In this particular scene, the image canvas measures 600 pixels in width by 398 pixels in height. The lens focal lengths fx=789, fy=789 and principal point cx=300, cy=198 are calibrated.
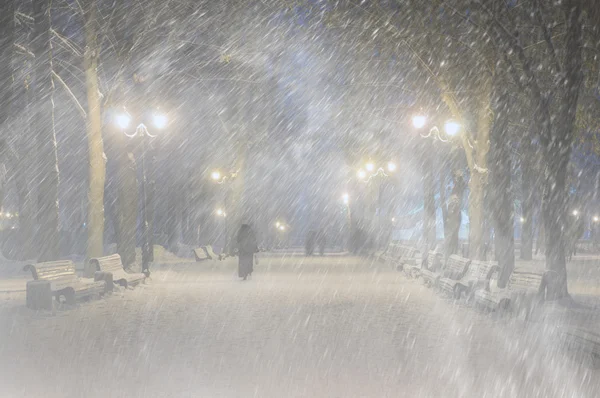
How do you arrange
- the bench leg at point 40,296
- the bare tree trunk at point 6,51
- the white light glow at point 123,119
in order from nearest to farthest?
1. the bench leg at point 40,296
2. the white light glow at point 123,119
3. the bare tree trunk at point 6,51

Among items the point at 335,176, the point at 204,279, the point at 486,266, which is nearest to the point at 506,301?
the point at 486,266

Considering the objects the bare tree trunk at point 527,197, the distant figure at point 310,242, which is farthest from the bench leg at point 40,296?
the distant figure at point 310,242

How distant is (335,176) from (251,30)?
72403 mm

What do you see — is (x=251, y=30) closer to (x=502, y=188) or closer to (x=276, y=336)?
(x=502, y=188)

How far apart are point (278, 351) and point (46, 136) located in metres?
19.4

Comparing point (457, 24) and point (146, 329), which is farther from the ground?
point (457, 24)

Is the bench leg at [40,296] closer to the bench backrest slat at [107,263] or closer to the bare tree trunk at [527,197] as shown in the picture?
the bench backrest slat at [107,263]

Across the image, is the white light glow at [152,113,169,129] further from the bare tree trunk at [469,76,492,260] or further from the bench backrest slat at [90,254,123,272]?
the bare tree trunk at [469,76,492,260]

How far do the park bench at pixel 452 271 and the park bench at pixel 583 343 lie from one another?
779 cm

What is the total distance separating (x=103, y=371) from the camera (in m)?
8.23

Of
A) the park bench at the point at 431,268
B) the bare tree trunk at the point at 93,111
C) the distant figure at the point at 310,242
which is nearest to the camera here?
the bare tree trunk at the point at 93,111

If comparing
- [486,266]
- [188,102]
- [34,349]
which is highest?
[188,102]

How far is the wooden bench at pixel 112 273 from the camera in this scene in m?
18.7

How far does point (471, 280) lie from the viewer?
16906mm
